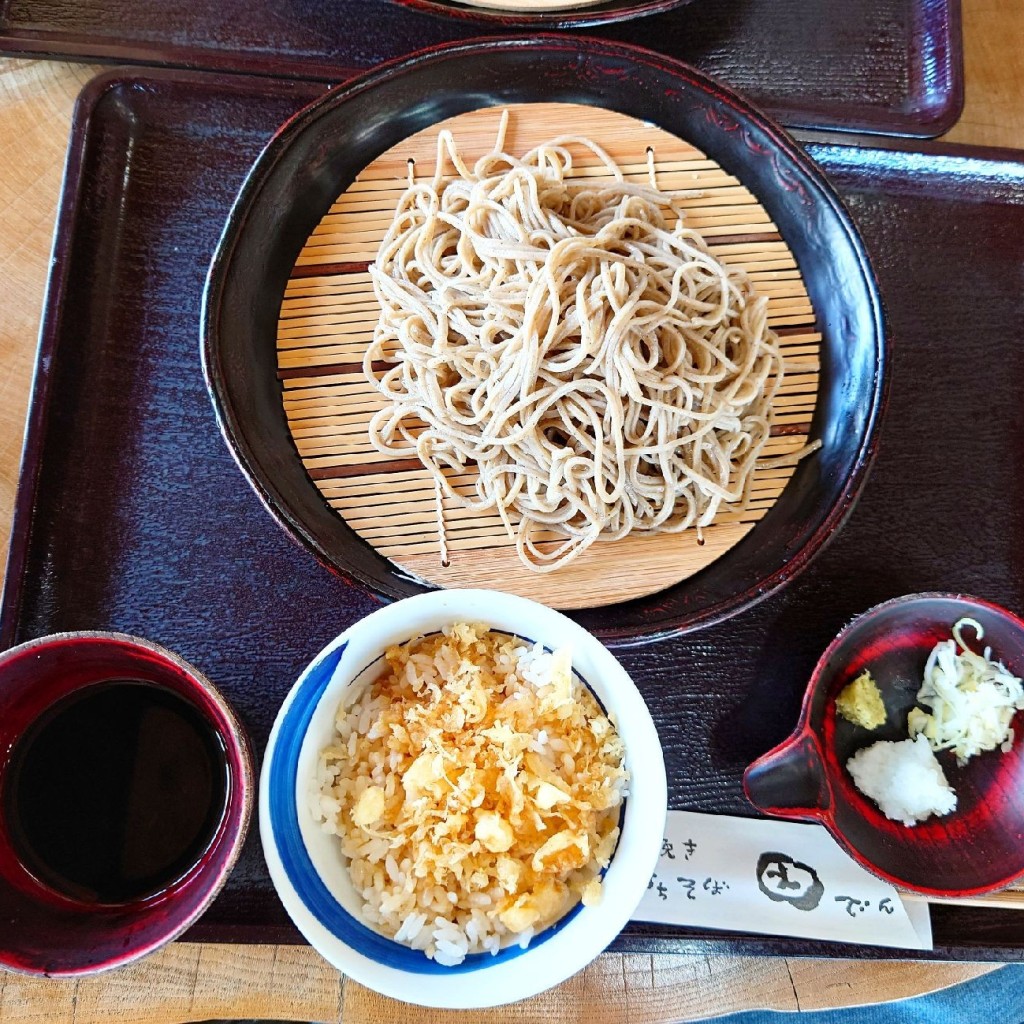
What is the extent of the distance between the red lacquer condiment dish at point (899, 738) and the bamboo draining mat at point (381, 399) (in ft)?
0.99

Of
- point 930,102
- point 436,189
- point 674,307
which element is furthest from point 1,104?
point 930,102

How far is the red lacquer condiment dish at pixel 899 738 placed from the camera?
1317 millimetres

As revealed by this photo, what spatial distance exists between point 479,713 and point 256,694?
1.71 ft

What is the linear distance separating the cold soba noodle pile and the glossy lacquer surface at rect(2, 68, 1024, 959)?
298 millimetres

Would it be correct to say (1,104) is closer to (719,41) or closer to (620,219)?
(620,219)

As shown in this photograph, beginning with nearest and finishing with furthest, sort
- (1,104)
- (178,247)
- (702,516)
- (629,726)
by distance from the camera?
(629,726), (702,516), (178,247), (1,104)

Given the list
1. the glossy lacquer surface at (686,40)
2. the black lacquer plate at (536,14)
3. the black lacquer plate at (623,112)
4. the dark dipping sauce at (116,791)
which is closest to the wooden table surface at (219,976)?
the glossy lacquer surface at (686,40)

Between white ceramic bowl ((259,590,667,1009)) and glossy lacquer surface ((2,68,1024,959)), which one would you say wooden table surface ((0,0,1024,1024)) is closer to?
glossy lacquer surface ((2,68,1024,959))

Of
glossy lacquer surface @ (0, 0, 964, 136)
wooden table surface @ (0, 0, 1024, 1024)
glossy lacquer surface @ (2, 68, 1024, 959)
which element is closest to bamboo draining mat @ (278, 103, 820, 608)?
glossy lacquer surface @ (2, 68, 1024, 959)

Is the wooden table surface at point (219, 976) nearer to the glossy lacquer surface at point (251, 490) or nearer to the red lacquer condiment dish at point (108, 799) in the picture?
the glossy lacquer surface at point (251, 490)

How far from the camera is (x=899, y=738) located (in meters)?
1.47

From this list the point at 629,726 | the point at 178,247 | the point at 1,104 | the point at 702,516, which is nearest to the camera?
the point at 629,726

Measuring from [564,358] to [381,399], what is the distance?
0.35 meters

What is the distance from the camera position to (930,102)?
5.70ft
